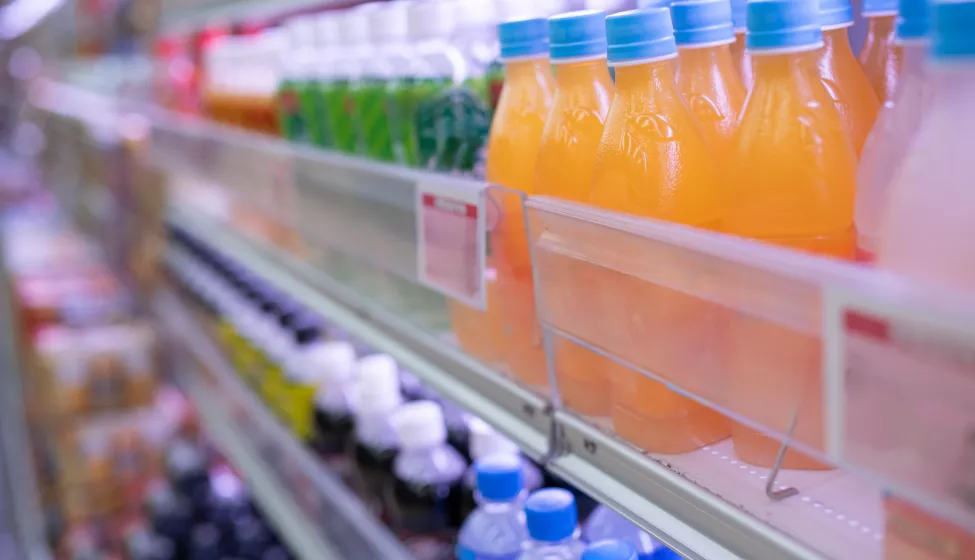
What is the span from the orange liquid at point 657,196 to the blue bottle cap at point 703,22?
0.12ft

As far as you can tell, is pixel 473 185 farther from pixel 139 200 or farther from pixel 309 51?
pixel 139 200

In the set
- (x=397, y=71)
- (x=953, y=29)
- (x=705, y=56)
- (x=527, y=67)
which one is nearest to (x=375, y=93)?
(x=397, y=71)

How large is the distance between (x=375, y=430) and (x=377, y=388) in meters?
0.07

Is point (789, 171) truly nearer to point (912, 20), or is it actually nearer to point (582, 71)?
point (912, 20)

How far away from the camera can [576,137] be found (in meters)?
0.84

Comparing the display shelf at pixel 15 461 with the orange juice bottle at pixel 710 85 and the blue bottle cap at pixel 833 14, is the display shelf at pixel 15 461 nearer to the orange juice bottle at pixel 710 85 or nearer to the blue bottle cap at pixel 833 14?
the orange juice bottle at pixel 710 85

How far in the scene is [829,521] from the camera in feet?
2.16

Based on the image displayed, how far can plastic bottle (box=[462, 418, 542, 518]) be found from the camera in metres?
1.29

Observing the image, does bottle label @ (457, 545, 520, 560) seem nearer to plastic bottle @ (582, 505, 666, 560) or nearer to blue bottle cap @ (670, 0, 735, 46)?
plastic bottle @ (582, 505, 666, 560)

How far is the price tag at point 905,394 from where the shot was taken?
0.46 metres

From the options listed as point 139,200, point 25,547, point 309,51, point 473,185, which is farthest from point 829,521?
point 25,547

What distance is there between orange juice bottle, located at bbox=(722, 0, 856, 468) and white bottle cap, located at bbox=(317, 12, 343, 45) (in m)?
1.02

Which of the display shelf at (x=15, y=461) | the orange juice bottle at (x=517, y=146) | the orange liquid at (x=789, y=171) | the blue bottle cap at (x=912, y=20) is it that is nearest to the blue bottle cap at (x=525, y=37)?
the orange juice bottle at (x=517, y=146)

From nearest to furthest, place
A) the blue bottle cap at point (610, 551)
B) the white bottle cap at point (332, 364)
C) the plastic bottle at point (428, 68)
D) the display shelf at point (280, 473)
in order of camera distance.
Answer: the blue bottle cap at point (610, 551)
the plastic bottle at point (428, 68)
the display shelf at point (280, 473)
the white bottle cap at point (332, 364)
